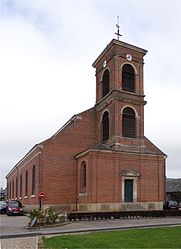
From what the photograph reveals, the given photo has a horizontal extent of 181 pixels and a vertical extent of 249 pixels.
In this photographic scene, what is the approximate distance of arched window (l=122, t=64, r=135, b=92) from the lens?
125ft

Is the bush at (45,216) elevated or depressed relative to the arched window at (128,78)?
depressed

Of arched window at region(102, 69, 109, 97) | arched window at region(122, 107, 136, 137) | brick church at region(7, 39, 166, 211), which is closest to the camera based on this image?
brick church at region(7, 39, 166, 211)

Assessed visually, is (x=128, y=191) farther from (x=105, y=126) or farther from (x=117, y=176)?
(x=105, y=126)

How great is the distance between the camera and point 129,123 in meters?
37.8

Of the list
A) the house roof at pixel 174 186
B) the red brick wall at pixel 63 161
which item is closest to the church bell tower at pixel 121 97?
the red brick wall at pixel 63 161

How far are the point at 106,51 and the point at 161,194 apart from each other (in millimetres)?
15306

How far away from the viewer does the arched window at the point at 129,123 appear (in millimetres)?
37312

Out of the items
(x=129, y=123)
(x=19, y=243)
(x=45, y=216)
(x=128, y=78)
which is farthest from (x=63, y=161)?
(x=19, y=243)

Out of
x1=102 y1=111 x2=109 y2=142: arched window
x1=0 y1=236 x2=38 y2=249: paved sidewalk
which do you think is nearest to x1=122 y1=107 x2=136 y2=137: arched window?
x1=102 y1=111 x2=109 y2=142: arched window

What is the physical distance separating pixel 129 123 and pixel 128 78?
4582mm

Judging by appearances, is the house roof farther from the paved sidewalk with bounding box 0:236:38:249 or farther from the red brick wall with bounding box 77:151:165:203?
the paved sidewalk with bounding box 0:236:38:249

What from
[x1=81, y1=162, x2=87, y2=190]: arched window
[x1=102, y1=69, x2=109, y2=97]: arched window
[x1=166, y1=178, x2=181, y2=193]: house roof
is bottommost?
[x1=166, y1=178, x2=181, y2=193]: house roof

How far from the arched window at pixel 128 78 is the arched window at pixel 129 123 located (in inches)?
84.4

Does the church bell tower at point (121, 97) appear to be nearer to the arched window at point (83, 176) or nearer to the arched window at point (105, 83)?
the arched window at point (105, 83)
